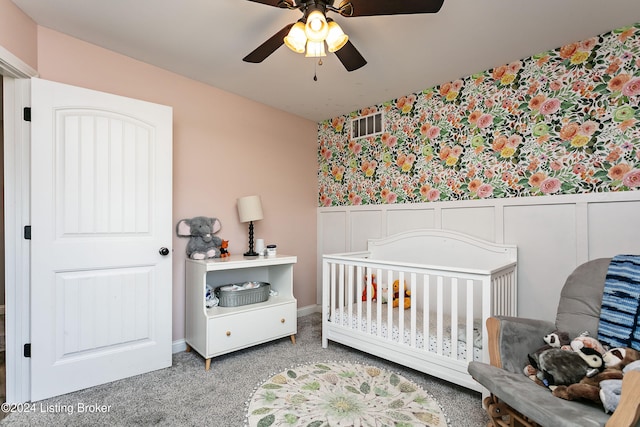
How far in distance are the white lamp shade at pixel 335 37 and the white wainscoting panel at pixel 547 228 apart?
1.75 meters

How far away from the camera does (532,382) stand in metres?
1.42

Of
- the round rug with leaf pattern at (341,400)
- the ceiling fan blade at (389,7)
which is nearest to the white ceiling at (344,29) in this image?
the ceiling fan blade at (389,7)

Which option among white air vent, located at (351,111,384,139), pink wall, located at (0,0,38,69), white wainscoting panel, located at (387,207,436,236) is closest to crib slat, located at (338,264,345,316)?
white wainscoting panel, located at (387,207,436,236)

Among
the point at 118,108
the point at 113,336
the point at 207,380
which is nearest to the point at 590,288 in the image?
the point at 207,380

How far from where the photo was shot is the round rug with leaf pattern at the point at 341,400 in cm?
171

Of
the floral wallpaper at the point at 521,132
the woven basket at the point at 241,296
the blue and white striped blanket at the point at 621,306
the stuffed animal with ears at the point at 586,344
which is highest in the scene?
the floral wallpaper at the point at 521,132

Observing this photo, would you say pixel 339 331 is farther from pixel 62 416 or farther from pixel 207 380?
pixel 62 416

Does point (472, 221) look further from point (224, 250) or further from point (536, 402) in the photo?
point (224, 250)

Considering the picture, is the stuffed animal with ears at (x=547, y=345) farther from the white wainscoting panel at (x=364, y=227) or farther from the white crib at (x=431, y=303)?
the white wainscoting panel at (x=364, y=227)

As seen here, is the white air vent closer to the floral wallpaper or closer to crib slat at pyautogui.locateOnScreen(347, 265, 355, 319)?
the floral wallpaper

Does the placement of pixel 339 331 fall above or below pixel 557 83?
below

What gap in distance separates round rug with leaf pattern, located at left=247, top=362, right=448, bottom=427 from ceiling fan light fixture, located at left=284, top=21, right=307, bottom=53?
6.54 feet

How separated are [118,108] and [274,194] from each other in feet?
5.41

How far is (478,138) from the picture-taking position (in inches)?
104
